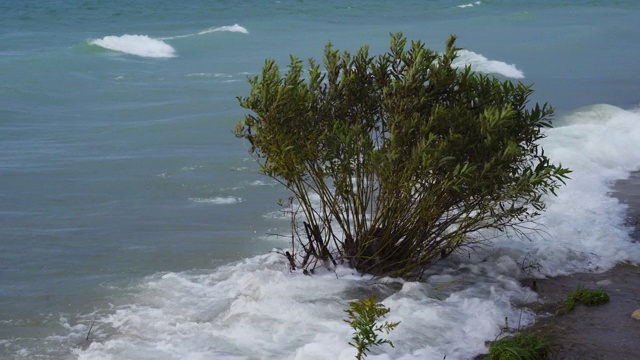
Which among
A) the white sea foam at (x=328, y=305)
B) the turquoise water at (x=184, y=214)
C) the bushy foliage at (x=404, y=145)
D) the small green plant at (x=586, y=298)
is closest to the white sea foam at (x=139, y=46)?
the turquoise water at (x=184, y=214)

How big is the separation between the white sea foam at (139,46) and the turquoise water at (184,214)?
11.6 inches

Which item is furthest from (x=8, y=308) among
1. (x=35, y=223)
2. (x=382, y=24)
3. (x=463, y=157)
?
(x=382, y=24)

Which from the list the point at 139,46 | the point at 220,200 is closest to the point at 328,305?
the point at 220,200

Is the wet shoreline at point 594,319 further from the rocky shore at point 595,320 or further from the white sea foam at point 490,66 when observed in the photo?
the white sea foam at point 490,66

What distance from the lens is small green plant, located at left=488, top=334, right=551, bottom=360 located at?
8.12 m

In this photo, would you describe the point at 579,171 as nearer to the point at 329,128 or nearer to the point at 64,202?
the point at 329,128

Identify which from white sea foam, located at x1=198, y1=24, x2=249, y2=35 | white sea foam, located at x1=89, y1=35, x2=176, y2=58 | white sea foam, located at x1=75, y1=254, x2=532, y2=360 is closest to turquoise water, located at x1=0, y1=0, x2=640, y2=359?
white sea foam, located at x1=75, y1=254, x2=532, y2=360

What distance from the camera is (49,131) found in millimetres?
19594

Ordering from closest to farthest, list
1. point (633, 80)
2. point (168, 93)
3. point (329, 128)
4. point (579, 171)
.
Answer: point (329, 128) < point (579, 171) < point (168, 93) < point (633, 80)

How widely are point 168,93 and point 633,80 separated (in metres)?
13.4

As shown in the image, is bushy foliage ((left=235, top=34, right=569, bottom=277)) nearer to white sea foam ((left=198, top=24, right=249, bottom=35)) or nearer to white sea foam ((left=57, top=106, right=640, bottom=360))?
white sea foam ((left=57, top=106, right=640, bottom=360))

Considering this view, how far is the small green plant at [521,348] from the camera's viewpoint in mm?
8117

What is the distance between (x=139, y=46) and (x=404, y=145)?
26502 mm

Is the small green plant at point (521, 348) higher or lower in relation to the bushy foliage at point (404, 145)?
lower
